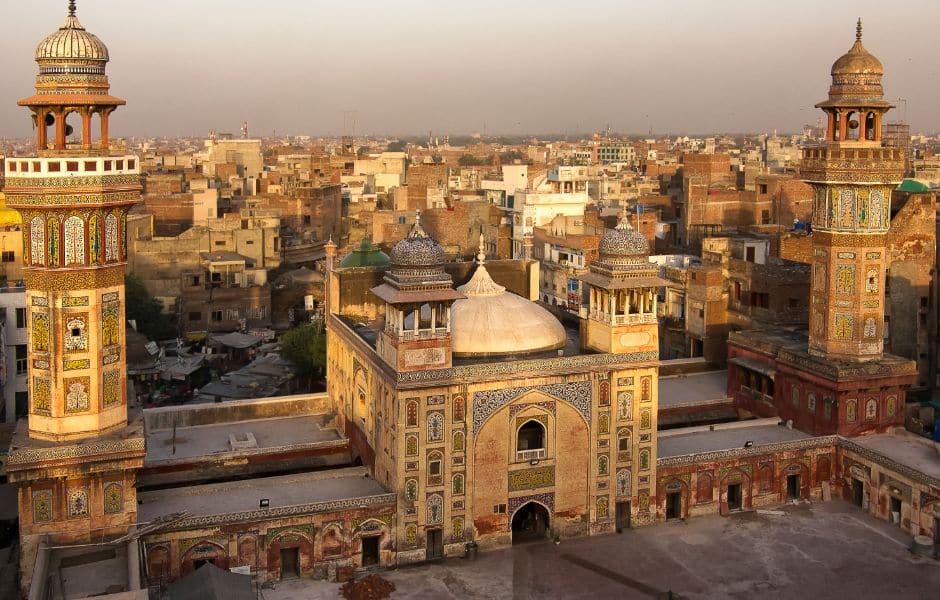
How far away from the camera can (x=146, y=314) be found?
4303cm

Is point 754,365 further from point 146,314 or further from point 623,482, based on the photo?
point 146,314

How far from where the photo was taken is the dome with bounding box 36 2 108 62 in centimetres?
1828

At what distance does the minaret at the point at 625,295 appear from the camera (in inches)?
857

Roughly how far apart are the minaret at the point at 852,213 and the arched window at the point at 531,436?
8.23 meters

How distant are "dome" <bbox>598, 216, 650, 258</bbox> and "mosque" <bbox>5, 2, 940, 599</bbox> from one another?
2.0 inches

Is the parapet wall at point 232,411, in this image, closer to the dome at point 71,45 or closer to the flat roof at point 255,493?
the flat roof at point 255,493

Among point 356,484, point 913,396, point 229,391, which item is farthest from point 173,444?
point 913,396

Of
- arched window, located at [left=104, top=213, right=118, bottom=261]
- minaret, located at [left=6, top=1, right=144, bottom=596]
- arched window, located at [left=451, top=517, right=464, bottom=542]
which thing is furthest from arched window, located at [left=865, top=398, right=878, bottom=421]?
arched window, located at [left=104, top=213, right=118, bottom=261]

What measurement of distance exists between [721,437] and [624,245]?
6.00 m

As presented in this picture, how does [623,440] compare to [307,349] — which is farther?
[307,349]

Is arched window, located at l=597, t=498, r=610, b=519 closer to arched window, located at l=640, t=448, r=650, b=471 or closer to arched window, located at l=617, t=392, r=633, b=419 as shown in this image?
arched window, located at l=640, t=448, r=650, b=471

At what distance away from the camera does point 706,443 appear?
24.3 m

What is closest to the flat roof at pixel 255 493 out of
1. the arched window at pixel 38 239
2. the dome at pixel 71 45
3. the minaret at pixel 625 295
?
the arched window at pixel 38 239

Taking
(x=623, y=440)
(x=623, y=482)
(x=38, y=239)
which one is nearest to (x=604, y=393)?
(x=623, y=440)
